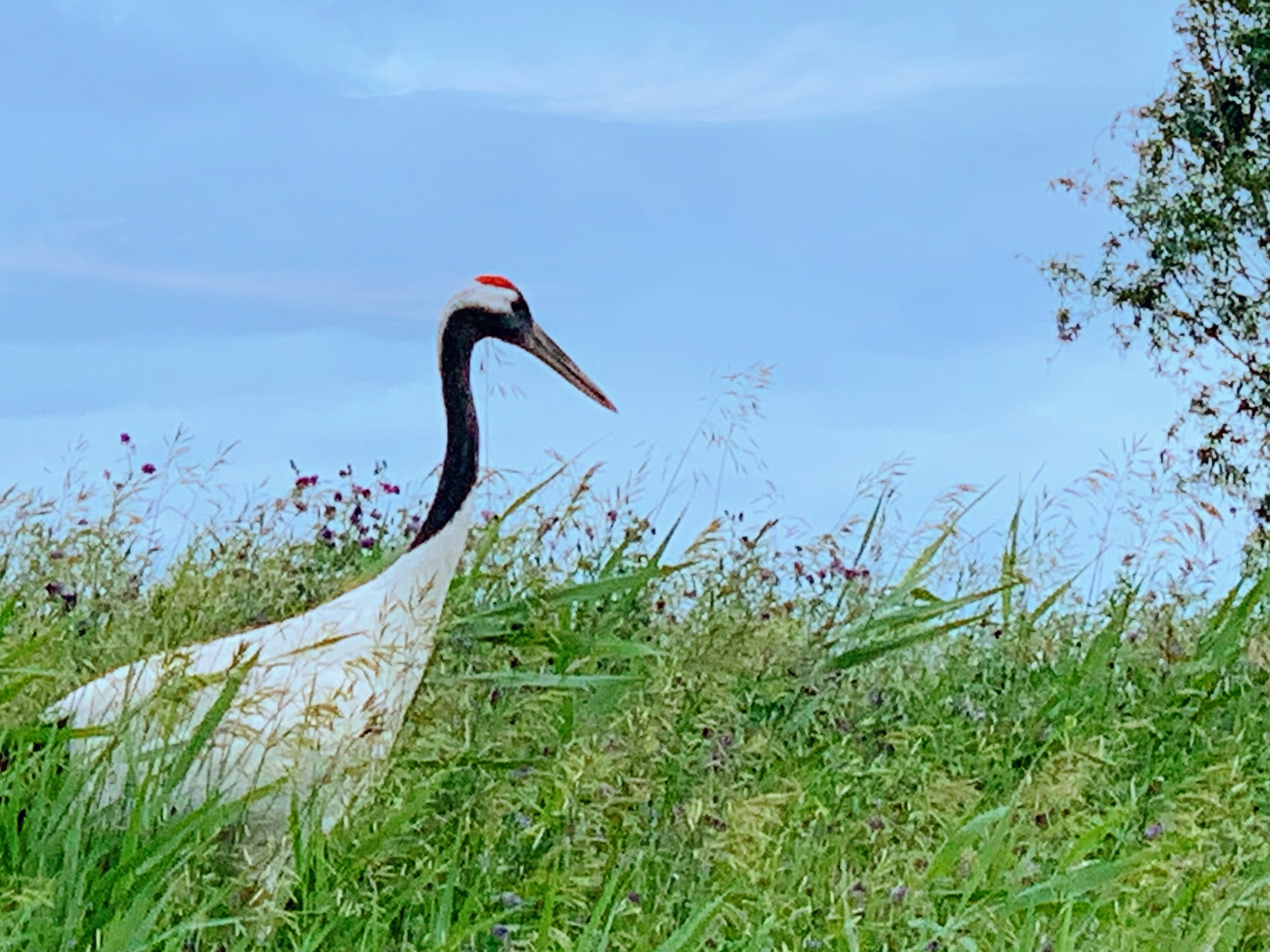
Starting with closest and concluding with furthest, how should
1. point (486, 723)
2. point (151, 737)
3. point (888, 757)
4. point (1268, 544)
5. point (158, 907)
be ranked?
point (158, 907)
point (151, 737)
point (486, 723)
point (888, 757)
point (1268, 544)

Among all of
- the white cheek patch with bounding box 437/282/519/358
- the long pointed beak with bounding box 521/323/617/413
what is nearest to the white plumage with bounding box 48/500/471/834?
the white cheek patch with bounding box 437/282/519/358

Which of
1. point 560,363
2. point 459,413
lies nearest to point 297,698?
point 459,413

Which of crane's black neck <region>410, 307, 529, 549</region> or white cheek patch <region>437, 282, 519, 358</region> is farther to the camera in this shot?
white cheek patch <region>437, 282, 519, 358</region>

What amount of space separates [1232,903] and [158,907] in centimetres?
206

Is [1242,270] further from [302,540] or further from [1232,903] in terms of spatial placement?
[1232,903]

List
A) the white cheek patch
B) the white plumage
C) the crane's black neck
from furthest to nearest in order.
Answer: the white cheek patch
the crane's black neck
the white plumage

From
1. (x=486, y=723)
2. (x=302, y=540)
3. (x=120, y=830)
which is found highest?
(x=302, y=540)

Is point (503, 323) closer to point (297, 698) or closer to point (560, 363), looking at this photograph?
point (560, 363)

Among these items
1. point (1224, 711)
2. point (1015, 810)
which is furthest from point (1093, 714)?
point (1015, 810)

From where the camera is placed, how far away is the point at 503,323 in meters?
4.79

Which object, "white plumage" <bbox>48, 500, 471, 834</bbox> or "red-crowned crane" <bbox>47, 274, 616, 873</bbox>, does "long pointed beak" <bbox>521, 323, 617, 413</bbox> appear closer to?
"red-crowned crane" <bbox>47, 274, 616, 873</bbox>

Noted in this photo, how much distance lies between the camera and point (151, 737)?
3.37 metres

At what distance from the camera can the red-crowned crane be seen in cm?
317

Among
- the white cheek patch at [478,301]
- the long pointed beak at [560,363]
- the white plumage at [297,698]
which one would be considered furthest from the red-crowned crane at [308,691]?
the long pointed beak at [560,363]
